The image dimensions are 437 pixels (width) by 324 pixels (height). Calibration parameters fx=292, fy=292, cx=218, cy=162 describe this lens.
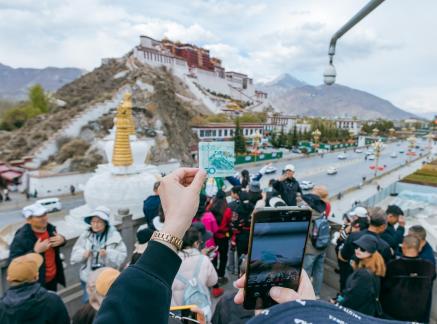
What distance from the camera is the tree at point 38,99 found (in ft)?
188

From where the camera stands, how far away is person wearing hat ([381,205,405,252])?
4004 millimetres

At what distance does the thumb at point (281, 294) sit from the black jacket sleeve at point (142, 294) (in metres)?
0.51

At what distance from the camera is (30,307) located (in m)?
2.25

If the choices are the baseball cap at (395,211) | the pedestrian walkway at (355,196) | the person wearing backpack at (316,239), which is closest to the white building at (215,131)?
the pedestrian walkway at (355,196)

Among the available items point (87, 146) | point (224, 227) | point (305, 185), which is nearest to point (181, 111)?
point (87, 146)

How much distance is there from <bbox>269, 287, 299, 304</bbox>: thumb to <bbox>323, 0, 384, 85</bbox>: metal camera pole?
12.5 feet

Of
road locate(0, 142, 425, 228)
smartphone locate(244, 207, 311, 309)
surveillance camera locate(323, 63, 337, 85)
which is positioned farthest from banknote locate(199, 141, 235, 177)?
road locate(0, 142, 425, 228)

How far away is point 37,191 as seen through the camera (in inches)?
981

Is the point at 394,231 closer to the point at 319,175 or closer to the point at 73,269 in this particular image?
the point at 73,269

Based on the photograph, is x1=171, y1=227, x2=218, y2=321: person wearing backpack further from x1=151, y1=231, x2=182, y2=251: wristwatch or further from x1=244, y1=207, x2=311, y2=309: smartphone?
x1=151, y1=231, x2=182, y2=251: wristwatch

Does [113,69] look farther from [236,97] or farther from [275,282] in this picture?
[275,282]

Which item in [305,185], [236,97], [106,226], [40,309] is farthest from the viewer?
[236,97]

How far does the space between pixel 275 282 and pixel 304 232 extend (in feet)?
0.86

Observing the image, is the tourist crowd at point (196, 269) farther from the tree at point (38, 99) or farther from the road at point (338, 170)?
the tree at point (38, 99)
